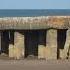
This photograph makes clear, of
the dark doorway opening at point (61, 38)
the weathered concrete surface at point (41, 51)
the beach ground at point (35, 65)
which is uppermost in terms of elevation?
the dark doorway opening at point (61, 38)

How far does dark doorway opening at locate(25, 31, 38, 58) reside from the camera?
21.0 m

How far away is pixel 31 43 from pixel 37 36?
460mm

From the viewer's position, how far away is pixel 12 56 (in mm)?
20656

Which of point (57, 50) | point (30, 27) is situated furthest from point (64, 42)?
point (30, 27)

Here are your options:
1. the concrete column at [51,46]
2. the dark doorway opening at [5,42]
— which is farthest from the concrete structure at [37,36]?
the dark doorway opening at [5,42]

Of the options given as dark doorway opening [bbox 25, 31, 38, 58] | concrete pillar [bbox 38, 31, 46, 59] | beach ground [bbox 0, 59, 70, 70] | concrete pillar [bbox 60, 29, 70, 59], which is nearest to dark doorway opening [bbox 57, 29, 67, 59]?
concrete pillar [bbox 60, 29, 70, 59]

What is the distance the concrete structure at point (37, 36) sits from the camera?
20172 mm

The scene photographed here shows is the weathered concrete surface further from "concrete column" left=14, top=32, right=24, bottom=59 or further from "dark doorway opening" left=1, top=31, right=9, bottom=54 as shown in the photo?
→ "dark doorway opening" left=1, top=31, right=9, bottom=54

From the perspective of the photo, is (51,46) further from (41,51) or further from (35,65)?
(35,65)

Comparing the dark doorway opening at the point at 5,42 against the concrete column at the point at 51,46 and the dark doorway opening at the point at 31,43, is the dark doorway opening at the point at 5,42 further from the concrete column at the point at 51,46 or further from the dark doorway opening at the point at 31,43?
the concrete column at the point at 51,46

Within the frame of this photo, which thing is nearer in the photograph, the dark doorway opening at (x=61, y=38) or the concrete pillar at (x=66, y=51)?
the concrete pillar at (x=66, y=51)

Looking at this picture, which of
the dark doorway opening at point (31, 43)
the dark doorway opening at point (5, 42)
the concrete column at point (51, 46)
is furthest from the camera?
the dark doorway opening at point (5, 42)

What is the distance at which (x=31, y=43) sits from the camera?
21.1 meters

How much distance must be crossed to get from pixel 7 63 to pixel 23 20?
2.73 m
